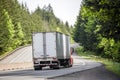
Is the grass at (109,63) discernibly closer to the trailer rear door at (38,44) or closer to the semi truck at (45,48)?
the semi truck at (45,48)

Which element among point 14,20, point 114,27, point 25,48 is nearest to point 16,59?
point 25,48

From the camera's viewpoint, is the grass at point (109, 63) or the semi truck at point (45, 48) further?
the semi truck at point (45, 48)

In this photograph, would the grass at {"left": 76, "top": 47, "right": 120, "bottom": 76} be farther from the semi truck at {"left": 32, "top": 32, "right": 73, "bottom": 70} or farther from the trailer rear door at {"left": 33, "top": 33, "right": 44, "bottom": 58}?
the trailer rear door at {"left": 33, "top": 33, "right": 44, "bottom": 58}

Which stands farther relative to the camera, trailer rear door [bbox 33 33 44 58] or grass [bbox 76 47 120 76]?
trailer rear door [bbox 33 33 44 58]

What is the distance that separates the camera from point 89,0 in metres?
26.8

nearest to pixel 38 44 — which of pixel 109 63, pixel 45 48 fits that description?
pixel 45 48

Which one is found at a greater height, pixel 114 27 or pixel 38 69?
pixel 114 27

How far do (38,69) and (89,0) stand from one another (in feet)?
70.7

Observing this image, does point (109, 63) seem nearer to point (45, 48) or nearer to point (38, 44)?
point (45, 48)

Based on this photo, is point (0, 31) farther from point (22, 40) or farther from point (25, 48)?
point (22, 40)

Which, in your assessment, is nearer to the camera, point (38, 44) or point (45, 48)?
point (45, 48)

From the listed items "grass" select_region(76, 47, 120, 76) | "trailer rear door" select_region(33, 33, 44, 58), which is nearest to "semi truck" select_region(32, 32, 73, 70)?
"trailer rear door" select_region(33, 33, 44, 58)

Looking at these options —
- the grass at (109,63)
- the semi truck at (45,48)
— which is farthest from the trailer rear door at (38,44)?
the grass at (109,63)

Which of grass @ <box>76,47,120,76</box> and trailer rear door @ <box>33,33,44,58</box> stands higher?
trailer rear door @ <box>33,33,44,58</box>
